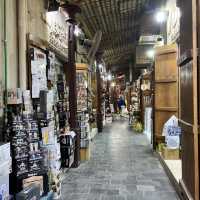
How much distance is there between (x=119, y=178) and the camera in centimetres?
561

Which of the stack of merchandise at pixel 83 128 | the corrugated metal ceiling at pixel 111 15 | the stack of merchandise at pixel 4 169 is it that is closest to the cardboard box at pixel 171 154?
the stack of merchandise at pixel 83 128

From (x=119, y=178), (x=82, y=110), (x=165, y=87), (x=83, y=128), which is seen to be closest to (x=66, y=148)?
(x=119, y=178)

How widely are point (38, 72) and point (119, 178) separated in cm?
250

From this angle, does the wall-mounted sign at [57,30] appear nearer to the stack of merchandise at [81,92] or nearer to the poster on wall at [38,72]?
the stack of merchandise at [81,92]

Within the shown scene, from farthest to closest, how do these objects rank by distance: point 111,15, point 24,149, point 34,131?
1. point 111,15
2. point 34,131
3. point 24,149

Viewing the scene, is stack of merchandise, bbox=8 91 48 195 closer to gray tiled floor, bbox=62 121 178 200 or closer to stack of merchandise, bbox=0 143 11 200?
Answer: stack of merchandise, bbox=0 143 11 200

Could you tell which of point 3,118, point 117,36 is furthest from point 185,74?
point 117,36

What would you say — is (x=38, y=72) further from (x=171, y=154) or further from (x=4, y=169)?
(x=171, y=154)

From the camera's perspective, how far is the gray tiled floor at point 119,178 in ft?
15.3

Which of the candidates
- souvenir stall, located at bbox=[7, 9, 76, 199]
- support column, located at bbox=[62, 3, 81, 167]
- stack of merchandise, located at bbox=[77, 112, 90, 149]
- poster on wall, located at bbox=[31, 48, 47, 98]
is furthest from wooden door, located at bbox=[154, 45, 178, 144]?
poster on wall, located at bbox=[31, 48, 47, 98]

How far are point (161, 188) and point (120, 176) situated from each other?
0.98 metres

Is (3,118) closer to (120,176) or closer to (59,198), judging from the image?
→ (59,198)

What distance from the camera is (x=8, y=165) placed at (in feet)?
10.1

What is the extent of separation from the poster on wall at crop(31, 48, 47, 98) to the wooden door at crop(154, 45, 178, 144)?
3.38 meters
